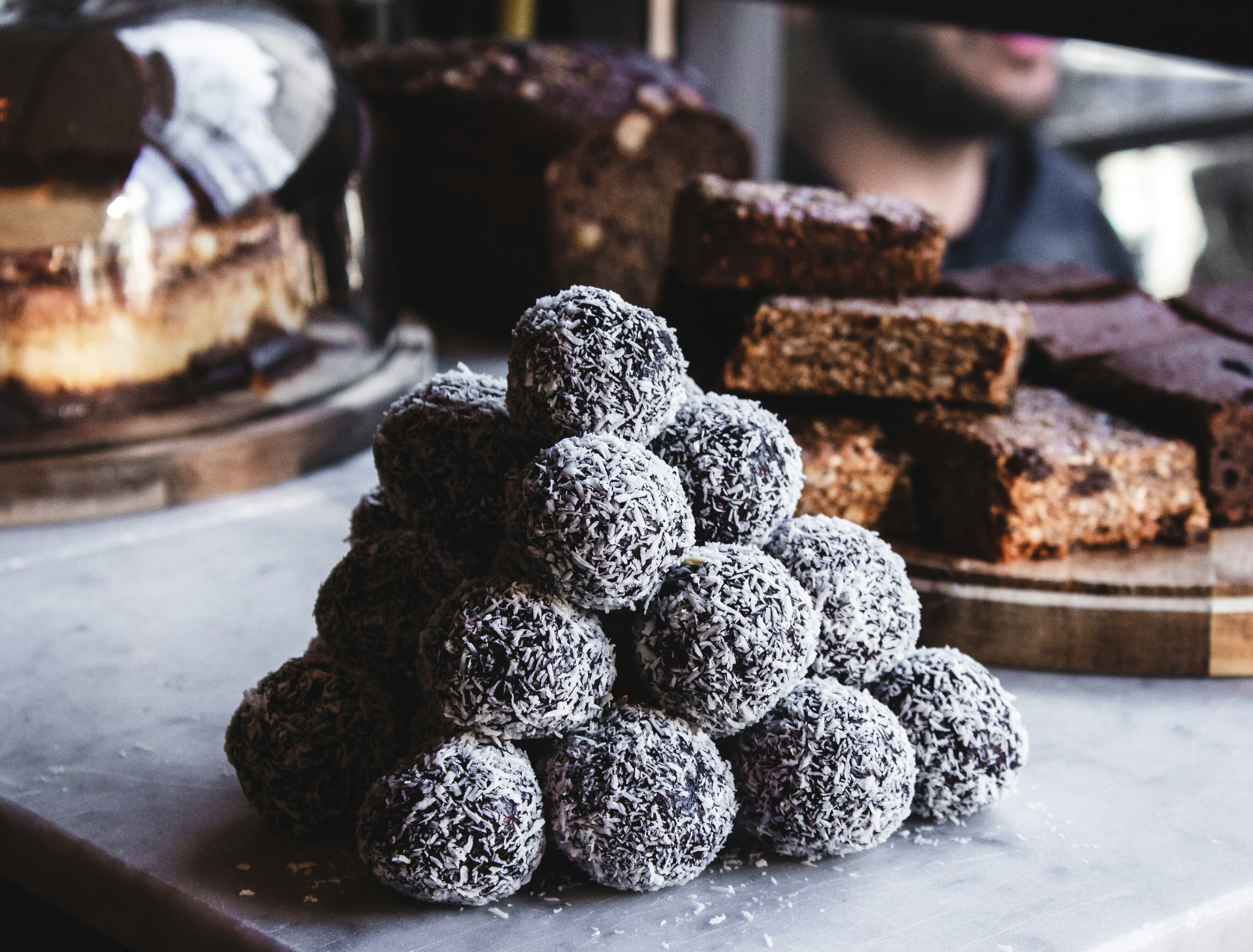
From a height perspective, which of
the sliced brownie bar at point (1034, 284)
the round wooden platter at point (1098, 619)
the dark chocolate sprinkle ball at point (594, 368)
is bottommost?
the round wooden platter at point (1098, 619)

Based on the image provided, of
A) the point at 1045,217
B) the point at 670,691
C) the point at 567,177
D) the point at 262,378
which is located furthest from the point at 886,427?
the point at 1045,217

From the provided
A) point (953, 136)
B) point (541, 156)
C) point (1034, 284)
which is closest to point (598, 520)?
point (1034, 284)

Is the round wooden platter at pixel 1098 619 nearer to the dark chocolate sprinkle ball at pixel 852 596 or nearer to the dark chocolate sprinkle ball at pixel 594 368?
the dark chocolate sprinkle ball at pixel 852 596

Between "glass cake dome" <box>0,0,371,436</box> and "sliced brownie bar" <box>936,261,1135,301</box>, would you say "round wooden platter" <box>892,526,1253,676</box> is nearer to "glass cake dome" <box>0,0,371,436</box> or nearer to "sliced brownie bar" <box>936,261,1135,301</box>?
"sliced brownie bar" <box>936,261,1135,301</box>

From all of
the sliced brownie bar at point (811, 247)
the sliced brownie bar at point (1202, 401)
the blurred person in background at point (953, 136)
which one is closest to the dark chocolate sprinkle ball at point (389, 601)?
the sliced brownie bar at point (811, 247)

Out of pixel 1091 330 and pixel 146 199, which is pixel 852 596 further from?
pixel 146 199

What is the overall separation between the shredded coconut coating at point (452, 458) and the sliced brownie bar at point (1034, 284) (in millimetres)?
737

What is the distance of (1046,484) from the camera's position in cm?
102

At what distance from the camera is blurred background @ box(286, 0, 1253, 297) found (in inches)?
95.3

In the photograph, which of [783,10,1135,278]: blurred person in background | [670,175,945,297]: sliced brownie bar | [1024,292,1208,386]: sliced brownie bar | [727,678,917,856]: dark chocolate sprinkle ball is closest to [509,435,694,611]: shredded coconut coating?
[727,678,917,856]: dark chocolate sprinkle ball

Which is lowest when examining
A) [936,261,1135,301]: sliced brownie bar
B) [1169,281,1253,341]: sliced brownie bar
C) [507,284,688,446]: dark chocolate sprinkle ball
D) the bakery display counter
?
the bakery display counter

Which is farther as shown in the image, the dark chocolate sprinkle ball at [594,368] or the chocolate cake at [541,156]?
the chocolate cake at [541,156]

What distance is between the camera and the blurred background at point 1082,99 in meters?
2.42

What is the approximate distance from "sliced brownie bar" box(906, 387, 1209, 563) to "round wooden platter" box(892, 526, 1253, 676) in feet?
0.15
